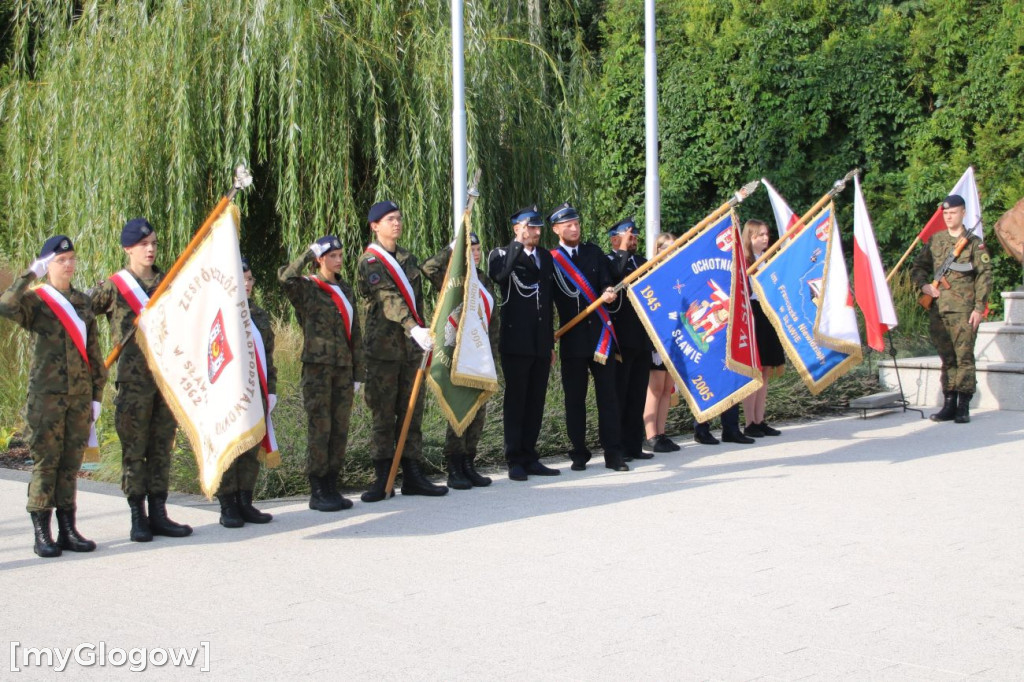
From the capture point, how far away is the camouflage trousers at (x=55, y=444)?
6.54 metres

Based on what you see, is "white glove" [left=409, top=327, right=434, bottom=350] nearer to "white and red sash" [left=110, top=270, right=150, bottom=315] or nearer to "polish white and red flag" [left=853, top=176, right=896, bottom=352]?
"white and red sash" [left=110, top=270, right=150, bottom=315]

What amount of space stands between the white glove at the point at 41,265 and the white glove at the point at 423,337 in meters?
2.20

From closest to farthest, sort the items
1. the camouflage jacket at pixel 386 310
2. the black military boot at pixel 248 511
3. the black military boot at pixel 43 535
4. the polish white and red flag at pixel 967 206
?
the black military boot at pixel 43 535
the black military boot at pixel 248 511
the camouflage jacket at pixel 386 310
the polish white and red flag at pixel 967 206

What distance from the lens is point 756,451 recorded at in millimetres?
10117

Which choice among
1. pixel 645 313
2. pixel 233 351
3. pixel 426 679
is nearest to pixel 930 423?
pixel 645 313

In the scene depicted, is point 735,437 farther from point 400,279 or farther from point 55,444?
point 55,444

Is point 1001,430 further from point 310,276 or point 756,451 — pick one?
point 310,276

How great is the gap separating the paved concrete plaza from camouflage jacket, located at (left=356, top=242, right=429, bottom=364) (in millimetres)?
986

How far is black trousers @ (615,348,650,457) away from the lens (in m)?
9.75

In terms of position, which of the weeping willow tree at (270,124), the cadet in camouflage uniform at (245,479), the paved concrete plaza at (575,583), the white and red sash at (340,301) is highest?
the weeping willow tree at (270,124)

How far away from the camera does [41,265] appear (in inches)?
253

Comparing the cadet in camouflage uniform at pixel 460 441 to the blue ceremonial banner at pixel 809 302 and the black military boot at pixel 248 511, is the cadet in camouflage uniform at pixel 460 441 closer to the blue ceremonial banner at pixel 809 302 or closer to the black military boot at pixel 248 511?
the black military boot at pixel 248 511

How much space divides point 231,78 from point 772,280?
5.07 m

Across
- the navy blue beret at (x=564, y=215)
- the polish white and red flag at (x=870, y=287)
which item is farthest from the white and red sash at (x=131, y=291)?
the polish white and red flag at (x=870, y=287)
